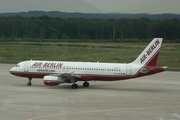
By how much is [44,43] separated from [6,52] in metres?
21.8

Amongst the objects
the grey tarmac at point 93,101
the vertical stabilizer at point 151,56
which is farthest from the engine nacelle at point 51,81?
the vertical stabilizer at point 151,56

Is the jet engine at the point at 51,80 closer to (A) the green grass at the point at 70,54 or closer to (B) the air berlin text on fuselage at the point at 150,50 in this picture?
(B) the air berlin text on fuselage at the point at 150,50

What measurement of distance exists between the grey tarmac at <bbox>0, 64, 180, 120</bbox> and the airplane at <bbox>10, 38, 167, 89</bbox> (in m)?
1.26

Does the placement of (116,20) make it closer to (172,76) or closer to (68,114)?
(172,76)

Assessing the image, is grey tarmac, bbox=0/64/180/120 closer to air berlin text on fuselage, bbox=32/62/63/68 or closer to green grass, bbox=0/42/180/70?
air berlin text on fuselage, bbox=32/62/63/68

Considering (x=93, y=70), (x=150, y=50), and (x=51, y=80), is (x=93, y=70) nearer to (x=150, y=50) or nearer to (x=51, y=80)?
(x=51, y=80)

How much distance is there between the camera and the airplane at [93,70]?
4884cm

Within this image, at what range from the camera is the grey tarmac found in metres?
32.3

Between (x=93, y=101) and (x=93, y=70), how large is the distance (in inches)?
439

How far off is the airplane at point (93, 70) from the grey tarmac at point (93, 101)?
1264mm

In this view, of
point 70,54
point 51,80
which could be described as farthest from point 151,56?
point 70,54

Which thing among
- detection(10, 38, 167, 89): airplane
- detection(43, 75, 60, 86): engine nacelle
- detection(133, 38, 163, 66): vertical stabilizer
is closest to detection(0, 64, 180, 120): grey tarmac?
detection(43, 75, 60, 86): engine nacelle

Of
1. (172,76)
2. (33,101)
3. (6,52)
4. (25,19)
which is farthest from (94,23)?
(33,101)

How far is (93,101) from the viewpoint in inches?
1560
